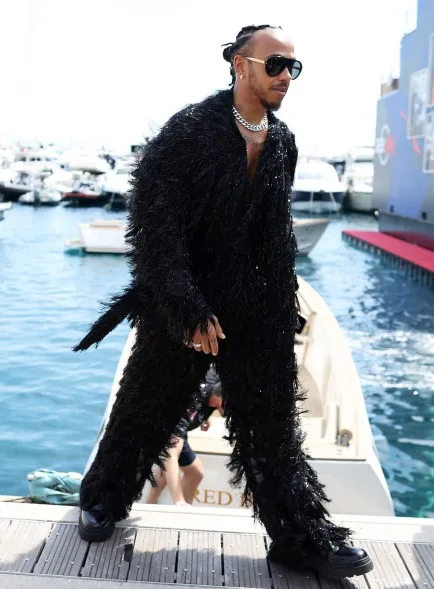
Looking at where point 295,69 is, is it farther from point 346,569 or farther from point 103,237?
point 103,237

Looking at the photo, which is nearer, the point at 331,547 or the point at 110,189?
the point at 331,547

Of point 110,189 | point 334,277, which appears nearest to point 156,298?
point 334,277

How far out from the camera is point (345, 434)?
14.3 feet

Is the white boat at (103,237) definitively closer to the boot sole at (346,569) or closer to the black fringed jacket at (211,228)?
the black fringed jacket at (211,228)

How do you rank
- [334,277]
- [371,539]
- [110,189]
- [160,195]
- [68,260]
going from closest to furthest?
[160,195]
[371,539]
[334,277]
[68,260]
[110,189]

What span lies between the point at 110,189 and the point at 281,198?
38941 millimetres

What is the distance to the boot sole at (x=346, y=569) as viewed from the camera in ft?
7.83

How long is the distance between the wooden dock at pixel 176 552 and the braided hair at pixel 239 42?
1475mm

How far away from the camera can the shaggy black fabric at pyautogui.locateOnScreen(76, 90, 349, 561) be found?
2.36m

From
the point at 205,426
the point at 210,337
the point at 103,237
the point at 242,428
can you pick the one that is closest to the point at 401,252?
the point at 103,237

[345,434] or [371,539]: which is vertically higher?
[371,539]

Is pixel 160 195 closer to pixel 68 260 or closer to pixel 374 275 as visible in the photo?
pixel 374 275

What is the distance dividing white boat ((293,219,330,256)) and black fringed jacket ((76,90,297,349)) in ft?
57.9

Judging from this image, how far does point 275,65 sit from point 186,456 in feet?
7.39
